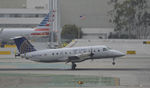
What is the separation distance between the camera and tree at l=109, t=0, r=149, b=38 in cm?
10325

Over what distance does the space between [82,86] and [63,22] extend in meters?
87.4

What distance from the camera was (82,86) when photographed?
21.4m

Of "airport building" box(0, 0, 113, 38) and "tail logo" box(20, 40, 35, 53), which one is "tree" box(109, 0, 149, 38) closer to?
"airport building" box(0, 0, 113, 38)

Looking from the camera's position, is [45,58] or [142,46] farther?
[142,46]

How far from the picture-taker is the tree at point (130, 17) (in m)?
103

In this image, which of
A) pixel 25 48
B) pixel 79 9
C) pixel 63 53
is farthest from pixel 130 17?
pixel 25 48

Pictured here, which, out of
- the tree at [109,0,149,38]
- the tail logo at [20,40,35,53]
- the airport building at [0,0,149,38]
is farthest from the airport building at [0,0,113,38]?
the tail logo at [20,40,35,53]

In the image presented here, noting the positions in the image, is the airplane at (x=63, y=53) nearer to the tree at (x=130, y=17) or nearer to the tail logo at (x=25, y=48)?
the tail logo at (x=25, y=48)

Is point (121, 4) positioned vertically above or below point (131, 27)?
above

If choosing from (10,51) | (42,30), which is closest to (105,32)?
(42,30)

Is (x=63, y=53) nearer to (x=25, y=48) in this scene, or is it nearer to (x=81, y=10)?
(x=25, y=48)

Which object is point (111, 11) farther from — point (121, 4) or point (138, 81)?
point (138, 81)

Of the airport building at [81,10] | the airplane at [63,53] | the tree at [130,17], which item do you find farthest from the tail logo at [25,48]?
the tree at [130,17]

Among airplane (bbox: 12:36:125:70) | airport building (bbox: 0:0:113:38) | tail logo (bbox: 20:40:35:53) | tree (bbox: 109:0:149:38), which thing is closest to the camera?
airplane (bbox: 12:36:125:70)
